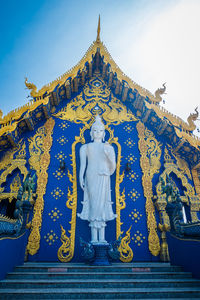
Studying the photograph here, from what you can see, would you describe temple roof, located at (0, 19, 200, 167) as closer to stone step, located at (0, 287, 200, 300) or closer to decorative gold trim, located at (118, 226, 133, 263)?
decorative gold trim, located at (118, 226, 133, 263)

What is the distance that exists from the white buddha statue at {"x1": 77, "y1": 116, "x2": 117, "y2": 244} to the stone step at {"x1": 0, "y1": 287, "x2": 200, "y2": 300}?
4.97ft

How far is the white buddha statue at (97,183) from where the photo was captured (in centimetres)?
420

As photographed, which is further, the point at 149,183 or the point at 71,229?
the point at 149,183

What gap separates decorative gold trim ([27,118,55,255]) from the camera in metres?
4.24

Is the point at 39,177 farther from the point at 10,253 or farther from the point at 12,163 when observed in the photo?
the point at 10,253

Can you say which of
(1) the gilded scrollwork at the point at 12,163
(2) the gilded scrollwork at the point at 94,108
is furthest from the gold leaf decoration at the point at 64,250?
(2) the gilded scrollwork at the point at 94,108

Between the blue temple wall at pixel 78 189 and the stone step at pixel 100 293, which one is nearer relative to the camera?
the stone step at pixel 100 293

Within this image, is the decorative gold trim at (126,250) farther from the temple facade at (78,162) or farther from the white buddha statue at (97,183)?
the white buddha statue at (97,183)

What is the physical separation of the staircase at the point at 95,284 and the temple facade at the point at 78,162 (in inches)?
32.7

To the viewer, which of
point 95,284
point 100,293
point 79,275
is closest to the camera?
point 100,293

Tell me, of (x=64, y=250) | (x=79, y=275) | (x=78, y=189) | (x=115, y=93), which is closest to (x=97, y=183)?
(x=78, y=189)

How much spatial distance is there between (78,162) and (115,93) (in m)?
2.69

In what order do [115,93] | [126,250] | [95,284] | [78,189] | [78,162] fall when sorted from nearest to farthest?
[95,284], [126,250], [78,189], [78,162], [115,93]

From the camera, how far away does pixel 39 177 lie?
16.1ft
